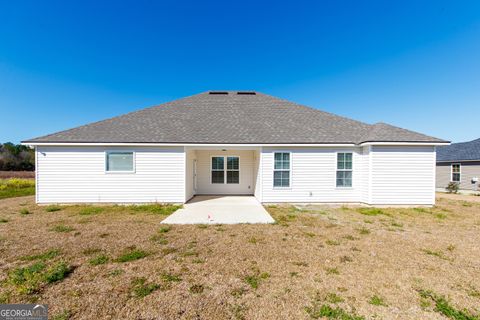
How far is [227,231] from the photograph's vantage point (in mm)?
5738

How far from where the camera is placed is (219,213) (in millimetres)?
7680

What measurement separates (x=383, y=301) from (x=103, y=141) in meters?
10.4

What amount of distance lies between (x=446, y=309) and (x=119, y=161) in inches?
419

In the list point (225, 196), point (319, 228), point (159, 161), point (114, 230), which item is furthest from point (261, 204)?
point (114, 230)

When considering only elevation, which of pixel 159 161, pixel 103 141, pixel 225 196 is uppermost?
pixel 103 141

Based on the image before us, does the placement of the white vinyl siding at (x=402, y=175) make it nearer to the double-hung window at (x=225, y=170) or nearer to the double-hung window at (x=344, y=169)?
the double-hung window at (x=344, y=169)

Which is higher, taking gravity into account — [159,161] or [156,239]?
[159,161]

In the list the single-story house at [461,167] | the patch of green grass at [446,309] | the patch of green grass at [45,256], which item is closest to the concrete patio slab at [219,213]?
the patch of green grass at [45,256]

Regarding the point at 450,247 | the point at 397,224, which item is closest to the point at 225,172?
the point at 397,224

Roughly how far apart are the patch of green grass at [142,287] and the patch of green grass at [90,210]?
19.1 feet

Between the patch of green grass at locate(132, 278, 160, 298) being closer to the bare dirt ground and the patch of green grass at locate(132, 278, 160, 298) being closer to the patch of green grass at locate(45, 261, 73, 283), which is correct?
the bare dirt ground

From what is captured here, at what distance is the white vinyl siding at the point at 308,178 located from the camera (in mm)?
9359

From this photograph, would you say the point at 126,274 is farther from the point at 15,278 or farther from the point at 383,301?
the point at 383,301

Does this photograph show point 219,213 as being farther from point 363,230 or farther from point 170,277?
point 363,230
